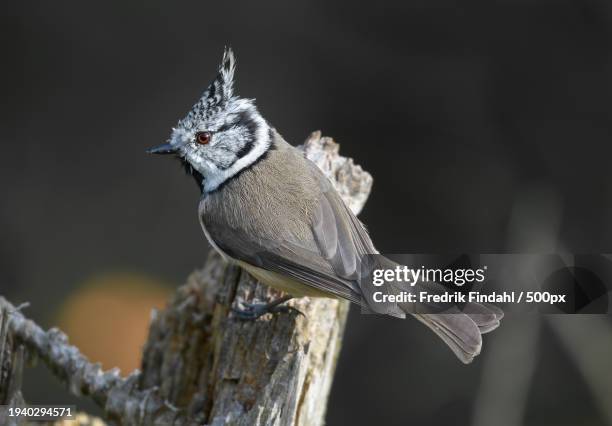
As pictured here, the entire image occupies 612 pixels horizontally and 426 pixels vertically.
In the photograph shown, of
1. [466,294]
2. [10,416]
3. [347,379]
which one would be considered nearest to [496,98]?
[347,379]

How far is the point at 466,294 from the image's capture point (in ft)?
12.4

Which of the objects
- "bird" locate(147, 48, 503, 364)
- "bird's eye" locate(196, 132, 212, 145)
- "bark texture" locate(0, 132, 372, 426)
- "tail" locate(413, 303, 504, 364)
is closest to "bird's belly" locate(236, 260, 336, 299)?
"bird" locate(147, 48, 503, 364)

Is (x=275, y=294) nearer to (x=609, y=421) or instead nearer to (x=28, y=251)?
(x=609, y=421)

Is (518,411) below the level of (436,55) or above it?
below

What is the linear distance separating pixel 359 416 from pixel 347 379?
26 centimetres

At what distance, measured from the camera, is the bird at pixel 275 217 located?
12.0 ft

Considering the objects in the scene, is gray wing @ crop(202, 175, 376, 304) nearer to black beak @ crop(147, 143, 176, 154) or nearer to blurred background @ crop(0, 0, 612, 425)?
black beak @ crop(147, 143, 176, 154)

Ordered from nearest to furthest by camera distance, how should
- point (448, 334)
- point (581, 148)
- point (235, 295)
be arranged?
1. point (448, 334)
2. point (235, 295)
3. point (581, 148)

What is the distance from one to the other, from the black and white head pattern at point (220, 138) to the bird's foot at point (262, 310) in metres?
0.59

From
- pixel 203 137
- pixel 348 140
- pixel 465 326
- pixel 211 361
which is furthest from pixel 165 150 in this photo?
pixel 348 140

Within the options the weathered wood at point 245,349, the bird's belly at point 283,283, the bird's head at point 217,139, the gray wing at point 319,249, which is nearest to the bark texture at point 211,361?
the weathered wood at point 245,349

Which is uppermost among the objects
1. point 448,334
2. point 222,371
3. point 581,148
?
point 581,148

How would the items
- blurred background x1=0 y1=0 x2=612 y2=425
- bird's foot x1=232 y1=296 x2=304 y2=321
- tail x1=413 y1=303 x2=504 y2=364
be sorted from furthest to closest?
blurred background x1=0 y1=0 x2=612 y2=425, bird's foot x1=232 y1=296 x2=304 y2=321, tail x1=413 y1=303 x2=504 y2=364

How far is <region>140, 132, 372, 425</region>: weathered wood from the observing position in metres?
3.45
